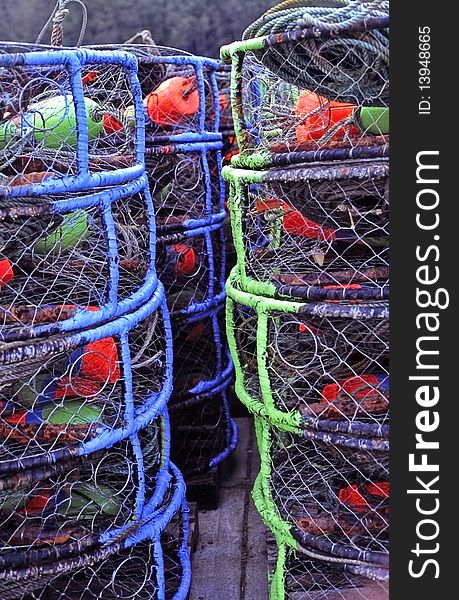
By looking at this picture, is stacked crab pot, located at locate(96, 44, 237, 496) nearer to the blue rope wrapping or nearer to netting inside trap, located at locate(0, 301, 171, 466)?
the blue rope wrapping

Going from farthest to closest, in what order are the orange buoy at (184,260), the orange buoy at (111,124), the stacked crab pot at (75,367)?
1. the orange buoy at (184,260)
2. the orange buoy at (111,124)
3. the stacked crab pot at (75,367)

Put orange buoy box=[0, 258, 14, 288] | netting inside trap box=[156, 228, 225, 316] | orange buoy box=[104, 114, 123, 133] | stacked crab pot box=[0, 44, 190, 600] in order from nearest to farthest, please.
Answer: stacked crab pot box=[0, 44, 190, 600], orange buoy box=[0, 258, 14, 288], orange buoy box=[104, 114, 123, 133], netting inside trap box=[156, 228, 225, 316]

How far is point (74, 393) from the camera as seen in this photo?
2492mm

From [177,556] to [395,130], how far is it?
5.46ft

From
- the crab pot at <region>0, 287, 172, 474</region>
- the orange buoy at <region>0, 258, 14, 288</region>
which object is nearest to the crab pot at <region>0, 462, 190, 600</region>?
the crab pot at <region>0, 287, 172, 474</region>

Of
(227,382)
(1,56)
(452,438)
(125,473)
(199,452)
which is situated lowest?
(199,452)

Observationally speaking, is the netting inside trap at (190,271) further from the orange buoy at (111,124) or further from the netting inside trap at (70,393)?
the netting inside trap at (70,393)

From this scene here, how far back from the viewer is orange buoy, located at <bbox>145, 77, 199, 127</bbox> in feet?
11.0

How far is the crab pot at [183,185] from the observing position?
333cm

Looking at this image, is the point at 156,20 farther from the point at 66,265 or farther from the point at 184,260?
the point at 66,265

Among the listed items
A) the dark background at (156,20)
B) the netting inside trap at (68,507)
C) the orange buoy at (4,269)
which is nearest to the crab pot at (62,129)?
the orange buoy at (4,269)

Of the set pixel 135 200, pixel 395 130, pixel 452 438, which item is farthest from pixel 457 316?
pixel 135 200

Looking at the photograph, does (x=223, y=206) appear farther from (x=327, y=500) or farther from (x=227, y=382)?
(x=327, y=500)

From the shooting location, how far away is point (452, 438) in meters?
2.00
